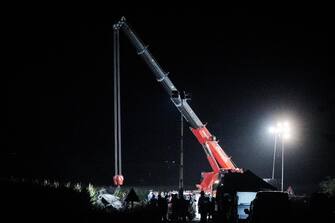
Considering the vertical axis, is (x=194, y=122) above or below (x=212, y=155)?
above

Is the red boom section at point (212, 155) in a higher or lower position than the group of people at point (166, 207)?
higher

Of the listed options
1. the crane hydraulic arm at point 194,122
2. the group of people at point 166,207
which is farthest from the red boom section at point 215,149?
the group of people at point 166,207

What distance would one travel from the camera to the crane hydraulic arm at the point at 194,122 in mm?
33062

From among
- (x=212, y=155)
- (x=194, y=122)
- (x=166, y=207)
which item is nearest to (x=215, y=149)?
(x=212, y=155)

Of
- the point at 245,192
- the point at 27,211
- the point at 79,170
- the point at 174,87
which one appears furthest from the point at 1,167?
the point at 79,170

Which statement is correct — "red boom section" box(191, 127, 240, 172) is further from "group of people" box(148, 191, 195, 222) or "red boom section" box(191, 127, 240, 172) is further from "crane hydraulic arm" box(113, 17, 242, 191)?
"group of people" box(148, 191, 195, 222)

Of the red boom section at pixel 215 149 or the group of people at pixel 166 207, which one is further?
the red boom section at pixel 215 149

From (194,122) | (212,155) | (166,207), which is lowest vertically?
(166,207)

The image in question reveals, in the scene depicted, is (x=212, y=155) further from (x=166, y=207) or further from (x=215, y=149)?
(x=166, y=207)

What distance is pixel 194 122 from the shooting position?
33.9 metres

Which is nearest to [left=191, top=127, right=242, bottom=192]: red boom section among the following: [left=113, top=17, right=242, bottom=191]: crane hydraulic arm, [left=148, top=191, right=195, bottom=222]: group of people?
[left=113, top=17, right=242, bottom=191]: crane hydraulic arm

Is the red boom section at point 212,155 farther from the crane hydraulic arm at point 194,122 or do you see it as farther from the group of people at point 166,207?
the group of people at point 166,207

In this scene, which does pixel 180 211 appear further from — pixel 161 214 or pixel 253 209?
pixel 253 209

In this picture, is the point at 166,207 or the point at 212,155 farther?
the point at 212,155
